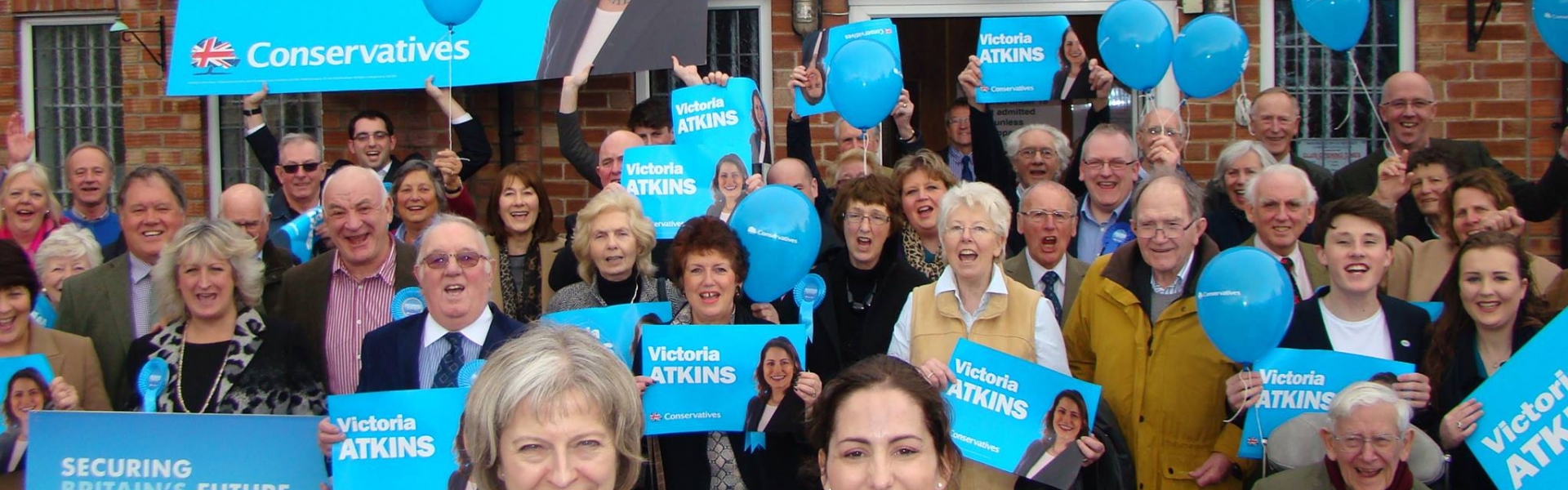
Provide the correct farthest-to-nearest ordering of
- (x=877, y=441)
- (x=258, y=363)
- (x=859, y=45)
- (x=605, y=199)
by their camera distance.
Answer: (x=859, y=45), (x=605, y=199), (x=258, y=363), (x=877, y=441)

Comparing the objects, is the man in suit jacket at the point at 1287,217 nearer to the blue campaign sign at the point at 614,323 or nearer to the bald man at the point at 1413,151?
the bald man at the point at 1413,151

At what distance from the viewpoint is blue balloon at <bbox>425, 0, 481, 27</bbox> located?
6.18 metres

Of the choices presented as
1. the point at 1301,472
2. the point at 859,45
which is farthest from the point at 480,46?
the point at 1301,472

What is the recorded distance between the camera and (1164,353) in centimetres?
451

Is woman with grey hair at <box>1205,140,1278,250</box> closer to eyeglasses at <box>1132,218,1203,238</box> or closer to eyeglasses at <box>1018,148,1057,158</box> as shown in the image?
eyeglasses at <box>1018,148,1057,158</box>

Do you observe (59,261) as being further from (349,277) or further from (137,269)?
(349,277)

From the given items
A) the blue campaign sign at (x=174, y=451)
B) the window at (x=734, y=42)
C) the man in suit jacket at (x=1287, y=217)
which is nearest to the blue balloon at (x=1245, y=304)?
the man in suit jacket at (x=1287, y=217)

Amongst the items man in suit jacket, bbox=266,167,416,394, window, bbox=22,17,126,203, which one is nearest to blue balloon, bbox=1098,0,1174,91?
man in suit jacket, bbox=266,167,416,394

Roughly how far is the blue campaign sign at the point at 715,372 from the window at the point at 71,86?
5177mm

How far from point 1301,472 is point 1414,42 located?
4140mm

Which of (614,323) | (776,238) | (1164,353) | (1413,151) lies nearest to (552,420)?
(614,323)

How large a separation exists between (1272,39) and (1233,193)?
2208mm

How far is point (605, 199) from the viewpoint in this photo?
16.8 feet

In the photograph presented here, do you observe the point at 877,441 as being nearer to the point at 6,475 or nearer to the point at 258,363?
the point at 258,363
